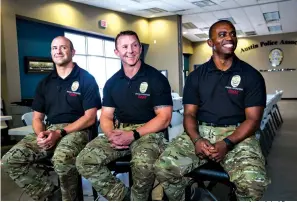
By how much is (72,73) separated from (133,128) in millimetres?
703

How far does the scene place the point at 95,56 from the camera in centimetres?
992

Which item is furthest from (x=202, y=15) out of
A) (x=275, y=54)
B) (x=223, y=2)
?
(x=275, y=54)

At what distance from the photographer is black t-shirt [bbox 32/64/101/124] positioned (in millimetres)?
2184

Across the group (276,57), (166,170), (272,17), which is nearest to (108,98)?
(166,170)

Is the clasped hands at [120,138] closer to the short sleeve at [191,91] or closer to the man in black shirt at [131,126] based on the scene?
the man in black shirt at [131,126]

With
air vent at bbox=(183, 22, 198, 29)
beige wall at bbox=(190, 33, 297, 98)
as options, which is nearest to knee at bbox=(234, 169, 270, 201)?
air vent at bbox=(183, 22, 198, 29)

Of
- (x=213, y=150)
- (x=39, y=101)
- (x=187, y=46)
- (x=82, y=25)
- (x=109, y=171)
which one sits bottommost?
(x=109, y=171)

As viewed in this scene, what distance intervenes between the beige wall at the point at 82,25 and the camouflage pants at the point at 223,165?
5.73m

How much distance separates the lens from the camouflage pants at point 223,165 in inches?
58.8

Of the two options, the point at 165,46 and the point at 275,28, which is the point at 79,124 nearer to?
the point at 165,46

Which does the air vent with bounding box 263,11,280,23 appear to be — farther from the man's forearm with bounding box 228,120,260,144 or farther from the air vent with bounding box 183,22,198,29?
the man's forearm with bounding box 228,120,260,144

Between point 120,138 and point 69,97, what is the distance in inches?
23.8

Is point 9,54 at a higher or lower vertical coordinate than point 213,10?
lower

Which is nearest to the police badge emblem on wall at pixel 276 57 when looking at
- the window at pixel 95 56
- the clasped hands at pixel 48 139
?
the window at pixel 95 56
